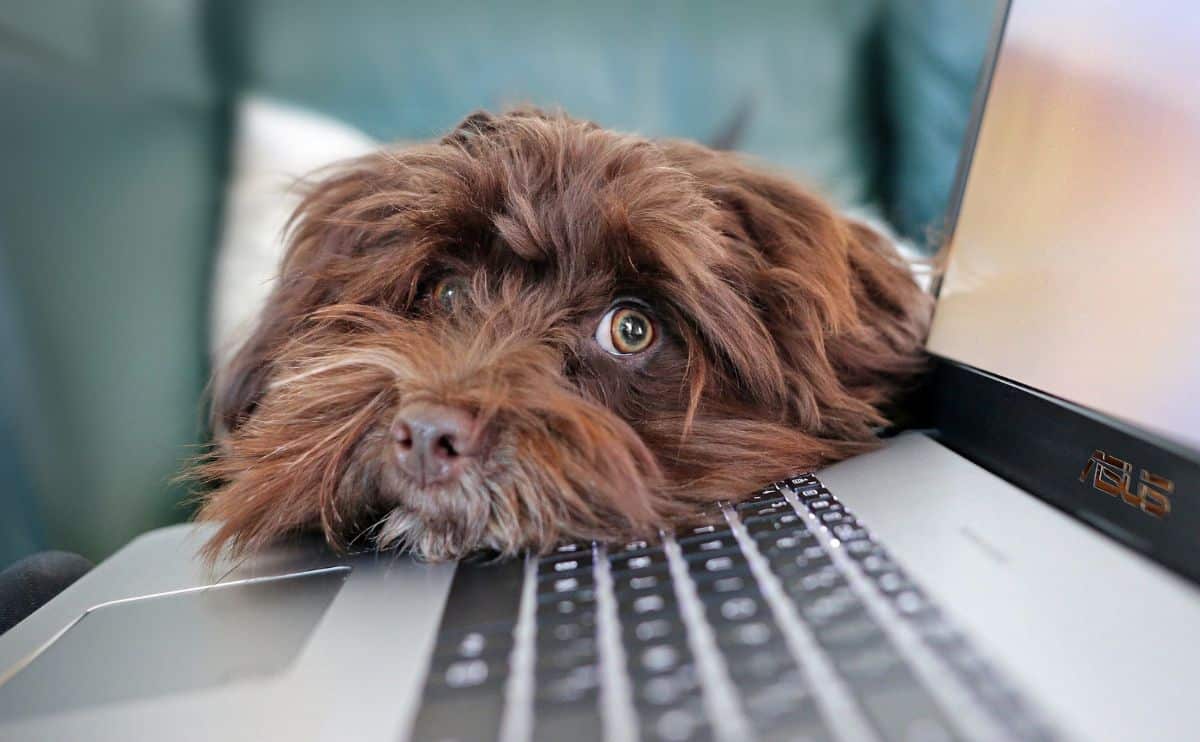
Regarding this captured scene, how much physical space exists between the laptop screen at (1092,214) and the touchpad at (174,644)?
948 millimetres

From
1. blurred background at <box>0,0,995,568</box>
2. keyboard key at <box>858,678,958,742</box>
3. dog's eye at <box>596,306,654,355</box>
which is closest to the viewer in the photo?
keyboard key at <box>858,678,958,742</box>

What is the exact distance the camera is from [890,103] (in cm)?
296

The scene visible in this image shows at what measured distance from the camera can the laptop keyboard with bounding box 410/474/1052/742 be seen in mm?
561

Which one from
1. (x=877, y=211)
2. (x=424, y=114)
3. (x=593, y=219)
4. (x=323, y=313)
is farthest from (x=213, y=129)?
(x=877, y=211)

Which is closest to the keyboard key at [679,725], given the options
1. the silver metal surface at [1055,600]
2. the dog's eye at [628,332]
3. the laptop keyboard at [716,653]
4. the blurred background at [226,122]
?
the laptop keyboard at [716,653]

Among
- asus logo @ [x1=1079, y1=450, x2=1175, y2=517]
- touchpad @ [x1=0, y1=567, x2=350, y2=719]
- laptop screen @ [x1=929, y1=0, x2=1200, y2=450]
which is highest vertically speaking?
laptop screen @ [x1=929, y1=0, x2=1200, y2=450]

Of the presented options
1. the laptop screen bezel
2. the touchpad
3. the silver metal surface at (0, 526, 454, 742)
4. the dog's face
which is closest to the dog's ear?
the dog's face

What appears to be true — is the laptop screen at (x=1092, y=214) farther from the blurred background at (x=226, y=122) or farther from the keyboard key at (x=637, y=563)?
the blurred background at (x=226, y=122)

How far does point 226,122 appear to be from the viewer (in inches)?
98.5

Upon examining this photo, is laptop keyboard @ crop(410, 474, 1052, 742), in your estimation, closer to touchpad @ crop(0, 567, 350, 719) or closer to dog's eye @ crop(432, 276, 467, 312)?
touchpad @ crop(0, 567, 350, 719)

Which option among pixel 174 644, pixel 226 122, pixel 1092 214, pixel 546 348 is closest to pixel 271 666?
pixel 174 644

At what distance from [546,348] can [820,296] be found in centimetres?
46

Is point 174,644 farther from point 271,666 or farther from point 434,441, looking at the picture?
point 434,441

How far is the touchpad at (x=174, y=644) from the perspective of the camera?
790mm
